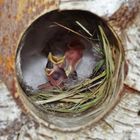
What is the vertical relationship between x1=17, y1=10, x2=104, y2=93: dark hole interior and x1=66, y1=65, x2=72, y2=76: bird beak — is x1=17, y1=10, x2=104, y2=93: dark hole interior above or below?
above

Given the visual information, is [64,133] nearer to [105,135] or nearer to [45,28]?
[105,135]

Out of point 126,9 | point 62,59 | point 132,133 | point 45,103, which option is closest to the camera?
point 126,9

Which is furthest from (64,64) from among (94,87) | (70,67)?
(94,87)

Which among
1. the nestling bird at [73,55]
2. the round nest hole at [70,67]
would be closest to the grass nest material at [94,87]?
the round nest hole at [70,67]

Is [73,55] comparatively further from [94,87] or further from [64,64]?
[94,87]

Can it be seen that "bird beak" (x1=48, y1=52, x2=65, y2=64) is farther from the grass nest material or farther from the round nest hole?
the grass nest material

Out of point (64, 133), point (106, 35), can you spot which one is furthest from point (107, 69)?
point (64, 133)

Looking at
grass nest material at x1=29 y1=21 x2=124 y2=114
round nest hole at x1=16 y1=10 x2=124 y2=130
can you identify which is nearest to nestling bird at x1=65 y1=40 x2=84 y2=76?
round nest hole at x1=16 y1=10 x2=124 y2=130

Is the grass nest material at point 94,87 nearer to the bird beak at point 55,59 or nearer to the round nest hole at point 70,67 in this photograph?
the round nest hole at point 70,67
